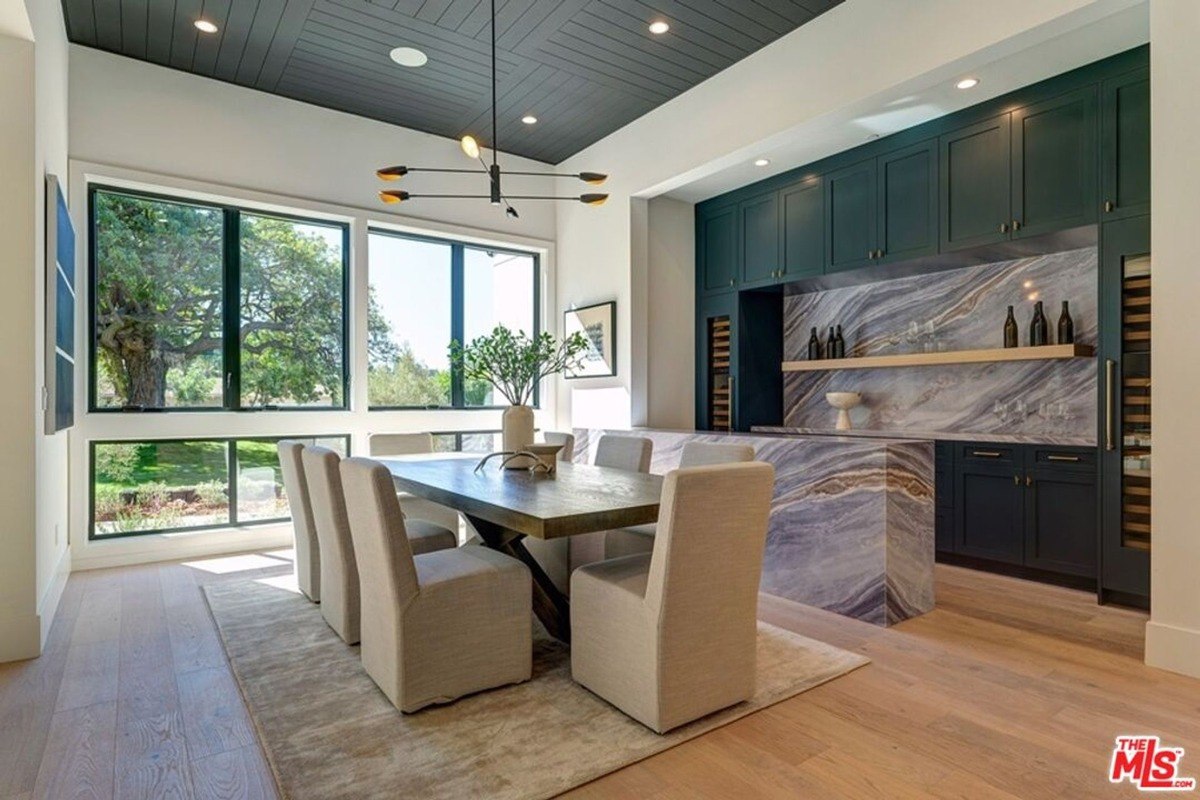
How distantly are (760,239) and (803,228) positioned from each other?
15.8 inches

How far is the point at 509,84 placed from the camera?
4.62m

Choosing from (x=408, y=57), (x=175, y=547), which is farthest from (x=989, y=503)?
(x=175, y=547)

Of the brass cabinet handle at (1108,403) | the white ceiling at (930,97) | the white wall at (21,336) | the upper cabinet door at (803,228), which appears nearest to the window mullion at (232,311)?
the white wall at (21,336)

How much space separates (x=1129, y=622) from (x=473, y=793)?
332 cm

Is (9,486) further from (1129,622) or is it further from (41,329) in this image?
(1129,622)

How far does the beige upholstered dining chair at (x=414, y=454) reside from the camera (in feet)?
13.5

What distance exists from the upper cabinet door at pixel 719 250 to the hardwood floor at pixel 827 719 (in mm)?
3065

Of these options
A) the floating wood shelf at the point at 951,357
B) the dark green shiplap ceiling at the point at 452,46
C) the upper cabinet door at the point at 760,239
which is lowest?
the floating wood shelf at the point at 951,357

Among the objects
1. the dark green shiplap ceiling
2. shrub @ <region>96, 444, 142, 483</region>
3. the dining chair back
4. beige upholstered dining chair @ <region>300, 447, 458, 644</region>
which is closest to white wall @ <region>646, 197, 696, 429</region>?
the dark green shiplap ceiling

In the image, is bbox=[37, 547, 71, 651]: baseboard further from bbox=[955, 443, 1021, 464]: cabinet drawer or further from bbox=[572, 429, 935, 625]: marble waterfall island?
bbox=[955, 443, 1021, 464]: cabinet drawer

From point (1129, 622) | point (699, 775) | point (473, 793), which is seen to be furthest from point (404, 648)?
point (1129, 622)

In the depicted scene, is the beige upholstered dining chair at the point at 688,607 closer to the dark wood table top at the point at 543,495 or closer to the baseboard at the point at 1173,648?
the dark wood table top at the point at 543,495

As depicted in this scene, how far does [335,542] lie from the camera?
9.33ft

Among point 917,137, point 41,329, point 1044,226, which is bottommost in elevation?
point 41,329
